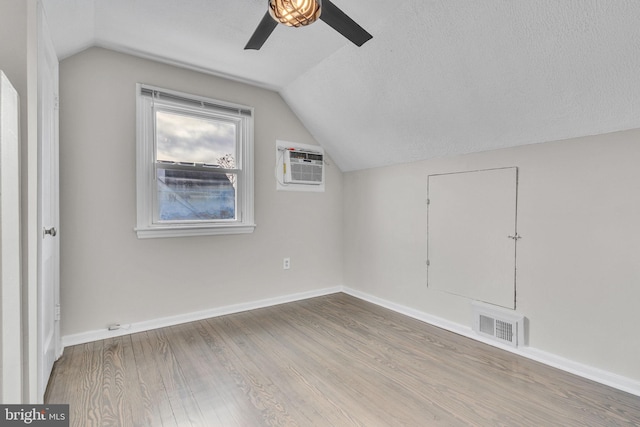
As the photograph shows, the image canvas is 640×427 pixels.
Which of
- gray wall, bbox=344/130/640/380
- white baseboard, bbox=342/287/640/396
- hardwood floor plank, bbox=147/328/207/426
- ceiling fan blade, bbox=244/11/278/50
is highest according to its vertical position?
ceiling fan blade, bbox=244/11/278/50

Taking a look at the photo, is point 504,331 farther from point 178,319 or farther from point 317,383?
point 178,319

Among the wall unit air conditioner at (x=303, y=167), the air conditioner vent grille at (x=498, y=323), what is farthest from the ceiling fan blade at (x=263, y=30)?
the air conditioner vent grille at (x=498, y=323)

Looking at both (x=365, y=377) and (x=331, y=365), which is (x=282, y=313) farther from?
(x=365, y=377)

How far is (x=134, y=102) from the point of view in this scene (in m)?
2.60

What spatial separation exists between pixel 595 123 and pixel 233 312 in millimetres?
3259

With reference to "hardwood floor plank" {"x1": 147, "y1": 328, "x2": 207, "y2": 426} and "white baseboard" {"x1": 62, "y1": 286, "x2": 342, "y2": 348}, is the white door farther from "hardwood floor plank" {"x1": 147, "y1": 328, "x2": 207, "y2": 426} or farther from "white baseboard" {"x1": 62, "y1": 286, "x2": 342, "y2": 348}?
"hardwood floor plank" {"x1": 147, "y1": 328, "x2": 207, "y2": 426}

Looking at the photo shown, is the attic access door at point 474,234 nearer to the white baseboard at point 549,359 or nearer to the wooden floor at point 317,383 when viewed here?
the white baseboard at point 549,359

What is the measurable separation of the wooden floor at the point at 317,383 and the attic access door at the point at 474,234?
0.44m

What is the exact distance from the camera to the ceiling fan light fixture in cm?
134

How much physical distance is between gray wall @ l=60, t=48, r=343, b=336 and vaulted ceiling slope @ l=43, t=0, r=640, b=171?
0.22 metres

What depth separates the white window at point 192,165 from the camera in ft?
8.71

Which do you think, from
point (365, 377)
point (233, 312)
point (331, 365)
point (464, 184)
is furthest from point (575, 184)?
point (233, 312)

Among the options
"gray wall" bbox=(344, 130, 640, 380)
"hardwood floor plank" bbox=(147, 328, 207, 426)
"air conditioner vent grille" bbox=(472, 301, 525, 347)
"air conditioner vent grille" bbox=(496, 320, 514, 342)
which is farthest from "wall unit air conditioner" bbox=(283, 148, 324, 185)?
"air conditioner vent grille" bbox=(496, 320, 514, 342)

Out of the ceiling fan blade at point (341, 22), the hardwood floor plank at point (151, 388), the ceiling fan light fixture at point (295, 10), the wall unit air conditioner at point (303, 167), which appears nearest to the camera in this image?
the ceiling fan light fixture at point (295, 10)
